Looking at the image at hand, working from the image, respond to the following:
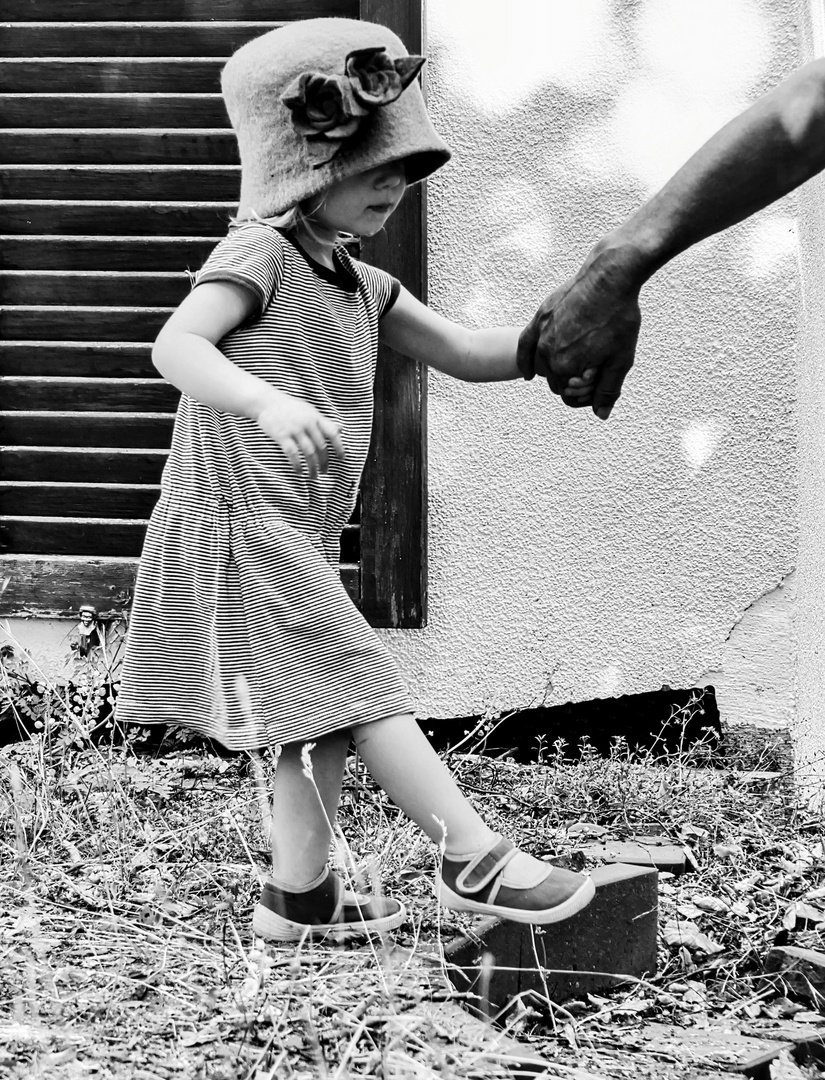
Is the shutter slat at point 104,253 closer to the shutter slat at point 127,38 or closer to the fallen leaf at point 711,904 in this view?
the shutter slat at point 127,38

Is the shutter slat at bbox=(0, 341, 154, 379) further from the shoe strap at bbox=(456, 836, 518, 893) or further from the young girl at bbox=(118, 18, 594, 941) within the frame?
the shoe strap at bbox=(456, 836, 518, 893)

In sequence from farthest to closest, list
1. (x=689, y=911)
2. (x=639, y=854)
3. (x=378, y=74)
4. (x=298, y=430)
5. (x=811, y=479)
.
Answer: (x=811, y=479), (x=639, y=854), (x=689, y=911), (x=378, y=74), (x=298, y=430)

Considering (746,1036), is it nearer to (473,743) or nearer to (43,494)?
(473,743)

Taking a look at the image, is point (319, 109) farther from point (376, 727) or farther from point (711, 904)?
point (711, 904)

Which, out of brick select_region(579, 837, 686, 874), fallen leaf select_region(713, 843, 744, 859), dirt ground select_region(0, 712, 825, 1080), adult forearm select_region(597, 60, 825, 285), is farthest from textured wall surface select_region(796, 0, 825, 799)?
adult forearm select_region(597, 60, 825, 285)

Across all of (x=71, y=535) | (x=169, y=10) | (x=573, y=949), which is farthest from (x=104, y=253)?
(x=573, y=949)

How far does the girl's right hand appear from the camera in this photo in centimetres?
184

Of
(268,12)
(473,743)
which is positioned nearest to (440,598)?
(473,743)

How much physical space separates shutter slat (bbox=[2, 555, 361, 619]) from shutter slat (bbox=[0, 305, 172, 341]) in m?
0.69

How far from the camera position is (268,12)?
3537 millimetres

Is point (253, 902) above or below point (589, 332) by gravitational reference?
below

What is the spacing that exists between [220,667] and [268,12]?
2313mm

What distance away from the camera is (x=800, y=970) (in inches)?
87.3

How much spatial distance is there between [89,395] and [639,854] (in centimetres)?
215
